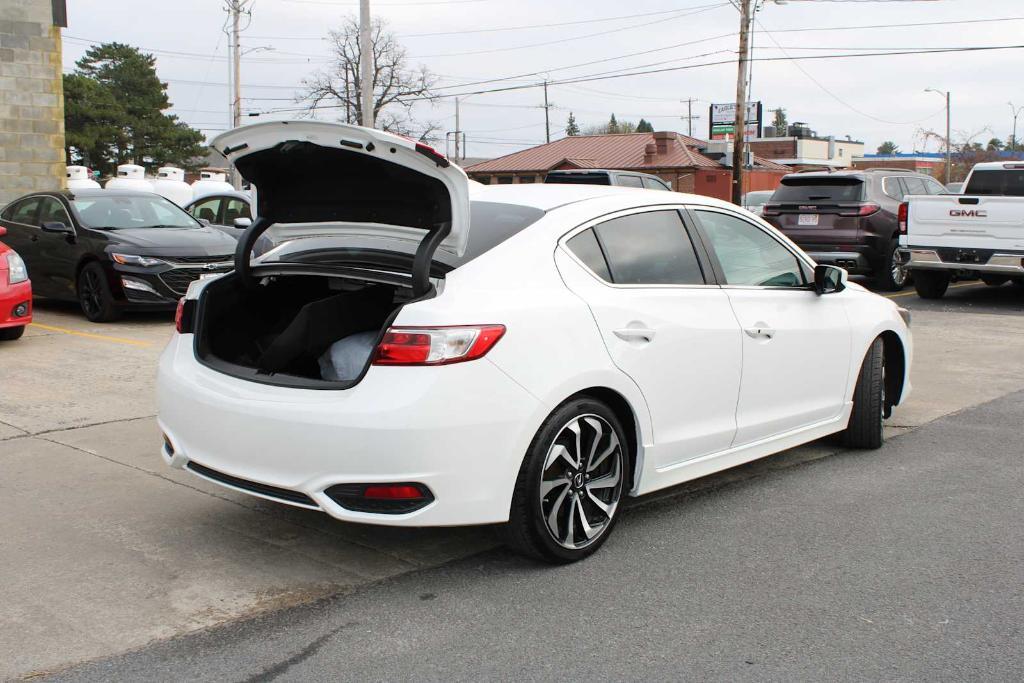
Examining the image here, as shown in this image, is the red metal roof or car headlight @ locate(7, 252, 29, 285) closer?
car headlight @ locate(7, 252, 29, 285)

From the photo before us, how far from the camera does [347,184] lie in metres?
4.57

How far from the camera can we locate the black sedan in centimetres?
1146

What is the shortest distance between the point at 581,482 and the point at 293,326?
54.8 inches

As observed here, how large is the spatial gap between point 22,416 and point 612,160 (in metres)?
55.8

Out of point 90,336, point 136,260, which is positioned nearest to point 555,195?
point 90,336

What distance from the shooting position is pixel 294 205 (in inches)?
191

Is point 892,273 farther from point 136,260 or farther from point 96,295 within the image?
point 96,295

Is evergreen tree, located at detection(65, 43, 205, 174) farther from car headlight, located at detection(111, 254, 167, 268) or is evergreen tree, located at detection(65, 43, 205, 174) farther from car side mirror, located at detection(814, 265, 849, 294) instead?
car side mirror, located at detection(814, 265, 849, 294)

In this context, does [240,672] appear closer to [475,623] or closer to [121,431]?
[475,623]

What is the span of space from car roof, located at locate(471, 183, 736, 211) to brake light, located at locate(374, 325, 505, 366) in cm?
100

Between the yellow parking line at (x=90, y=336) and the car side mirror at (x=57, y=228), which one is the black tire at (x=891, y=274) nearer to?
the yellow parking line at (x=90, y=336)

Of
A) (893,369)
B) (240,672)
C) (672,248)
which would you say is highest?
(672,248)

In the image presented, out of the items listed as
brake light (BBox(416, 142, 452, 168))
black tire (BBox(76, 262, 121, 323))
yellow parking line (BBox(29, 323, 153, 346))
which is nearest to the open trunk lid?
brake light (BBox(416, 142, 452, 168))

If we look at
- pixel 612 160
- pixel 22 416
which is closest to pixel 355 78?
pixel 612 160
